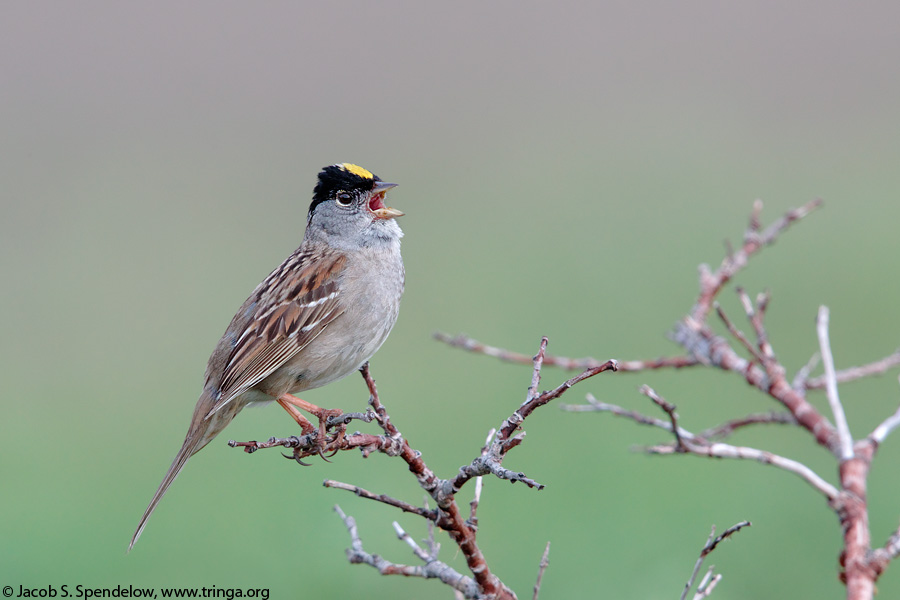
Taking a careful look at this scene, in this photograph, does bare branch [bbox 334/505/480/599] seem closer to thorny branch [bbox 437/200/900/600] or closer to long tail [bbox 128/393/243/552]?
thorny branch [bbox 437/200/900/600]

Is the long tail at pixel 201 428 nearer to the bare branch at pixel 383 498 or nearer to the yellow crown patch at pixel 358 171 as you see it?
the yellow crown patch at pixel 358 171

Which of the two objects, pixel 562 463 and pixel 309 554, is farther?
pixel 562 463

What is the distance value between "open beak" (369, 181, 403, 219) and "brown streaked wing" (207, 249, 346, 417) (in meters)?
0.28

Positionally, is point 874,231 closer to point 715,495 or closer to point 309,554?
point 715,495

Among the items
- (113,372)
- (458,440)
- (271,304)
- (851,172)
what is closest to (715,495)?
(458,440)

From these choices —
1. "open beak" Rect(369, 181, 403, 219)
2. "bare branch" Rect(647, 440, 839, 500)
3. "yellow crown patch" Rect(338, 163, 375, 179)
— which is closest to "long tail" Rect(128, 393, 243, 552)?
"open beak" Rect(369, 181, 403, 219)

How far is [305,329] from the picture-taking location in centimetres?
405

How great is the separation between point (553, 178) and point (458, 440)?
7068 mm

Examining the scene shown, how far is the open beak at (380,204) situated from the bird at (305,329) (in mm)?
10

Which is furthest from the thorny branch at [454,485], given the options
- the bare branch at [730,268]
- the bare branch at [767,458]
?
the bare branch at [730,268]

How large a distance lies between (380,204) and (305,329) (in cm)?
89

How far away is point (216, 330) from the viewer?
32.1ft

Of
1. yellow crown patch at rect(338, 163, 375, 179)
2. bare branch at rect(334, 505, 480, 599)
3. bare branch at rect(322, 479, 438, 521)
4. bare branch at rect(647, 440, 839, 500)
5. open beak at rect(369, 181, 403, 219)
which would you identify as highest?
yellow crown patch at rect(338, 163, 375, 179)

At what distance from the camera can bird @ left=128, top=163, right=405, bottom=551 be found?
3959 mm
